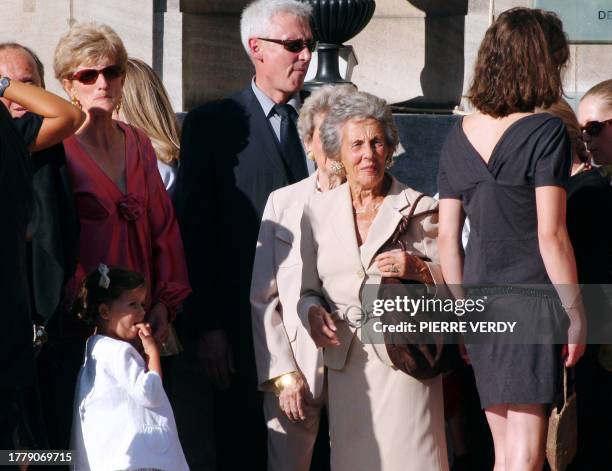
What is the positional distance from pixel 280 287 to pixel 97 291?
88cm

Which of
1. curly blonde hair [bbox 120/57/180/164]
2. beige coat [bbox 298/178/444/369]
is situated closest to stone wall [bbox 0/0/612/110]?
curly blonde hair [bbox 120/57/180/164]

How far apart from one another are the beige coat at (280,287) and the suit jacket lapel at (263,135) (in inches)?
10.3

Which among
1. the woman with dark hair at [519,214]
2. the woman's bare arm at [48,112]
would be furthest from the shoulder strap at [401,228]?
A: the woman's bare arm at [48,112]

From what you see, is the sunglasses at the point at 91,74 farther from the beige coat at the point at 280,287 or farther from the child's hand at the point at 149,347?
the child's hand at the point at 149,347

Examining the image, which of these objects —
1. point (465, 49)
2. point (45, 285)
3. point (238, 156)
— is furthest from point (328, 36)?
point (45, 285)

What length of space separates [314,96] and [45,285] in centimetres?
155

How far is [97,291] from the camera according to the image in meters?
5.64

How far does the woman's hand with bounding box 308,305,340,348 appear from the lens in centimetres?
579

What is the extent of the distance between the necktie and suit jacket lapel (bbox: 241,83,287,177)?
5 centimetres

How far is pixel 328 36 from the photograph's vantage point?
8.93 metres

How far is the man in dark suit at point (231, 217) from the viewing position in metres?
6.40

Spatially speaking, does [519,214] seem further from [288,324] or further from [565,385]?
[288,324]

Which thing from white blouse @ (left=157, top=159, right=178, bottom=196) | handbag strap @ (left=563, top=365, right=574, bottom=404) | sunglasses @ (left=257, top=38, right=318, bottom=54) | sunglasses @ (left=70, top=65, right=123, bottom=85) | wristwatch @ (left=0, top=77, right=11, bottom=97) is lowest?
handbag strap @ (left=563, top=365, right=574, bottom=404)

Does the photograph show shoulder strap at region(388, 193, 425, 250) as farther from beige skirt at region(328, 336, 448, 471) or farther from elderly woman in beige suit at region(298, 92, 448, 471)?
beige skirt at region(328, 336, 448, 471)
